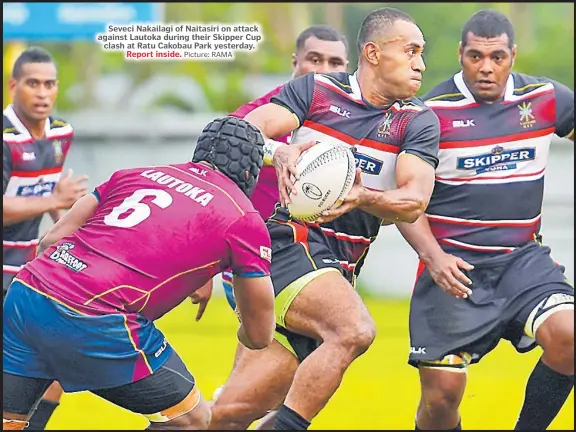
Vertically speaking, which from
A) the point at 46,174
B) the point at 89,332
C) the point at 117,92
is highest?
the point at 89,332

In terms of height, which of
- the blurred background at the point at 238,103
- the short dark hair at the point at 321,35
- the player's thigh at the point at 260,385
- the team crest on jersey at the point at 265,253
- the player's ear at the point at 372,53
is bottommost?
the blurred background at the point at 238,103

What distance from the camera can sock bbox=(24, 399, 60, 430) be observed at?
24.5ft

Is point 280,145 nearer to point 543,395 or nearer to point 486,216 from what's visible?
point 486,216

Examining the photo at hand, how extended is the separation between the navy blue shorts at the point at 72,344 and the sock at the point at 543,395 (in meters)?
2.61

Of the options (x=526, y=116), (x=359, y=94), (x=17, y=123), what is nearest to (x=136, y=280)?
(x=359, y=94)

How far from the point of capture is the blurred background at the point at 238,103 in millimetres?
9461

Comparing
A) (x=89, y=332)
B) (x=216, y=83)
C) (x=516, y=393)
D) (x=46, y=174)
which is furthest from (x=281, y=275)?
(x=216, y=83)

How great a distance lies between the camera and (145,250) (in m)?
5.00

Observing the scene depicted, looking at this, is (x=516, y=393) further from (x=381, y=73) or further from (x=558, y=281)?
(x=381, y=73)

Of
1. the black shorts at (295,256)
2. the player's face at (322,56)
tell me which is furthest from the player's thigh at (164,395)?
the player's face at (322,56)

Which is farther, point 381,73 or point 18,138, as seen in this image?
point 18,138

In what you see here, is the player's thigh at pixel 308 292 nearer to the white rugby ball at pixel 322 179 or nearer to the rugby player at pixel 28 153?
the white rugby ball at pixel 322 179

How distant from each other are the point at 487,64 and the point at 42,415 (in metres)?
3.44

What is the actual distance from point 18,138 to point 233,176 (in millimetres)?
3495
